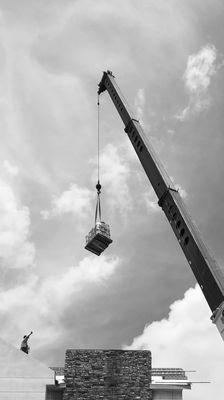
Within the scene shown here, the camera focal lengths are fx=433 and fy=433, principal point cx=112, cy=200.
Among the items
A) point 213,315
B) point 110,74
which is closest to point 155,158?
point 213,315

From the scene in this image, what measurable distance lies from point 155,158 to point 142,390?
11809 millimetres

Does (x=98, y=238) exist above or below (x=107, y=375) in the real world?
above

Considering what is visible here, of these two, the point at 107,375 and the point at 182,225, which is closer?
the point at 182,225

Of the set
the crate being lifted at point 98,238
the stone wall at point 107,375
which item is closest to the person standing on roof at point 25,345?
the stone wall at point 107,375

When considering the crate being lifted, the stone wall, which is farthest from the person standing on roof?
the crate being lifted

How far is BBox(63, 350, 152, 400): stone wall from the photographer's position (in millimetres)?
21391

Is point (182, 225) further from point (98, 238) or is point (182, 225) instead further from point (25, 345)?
point (25, 345)

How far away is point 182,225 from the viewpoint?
14133mm

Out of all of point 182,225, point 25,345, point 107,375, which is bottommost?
point 182,225

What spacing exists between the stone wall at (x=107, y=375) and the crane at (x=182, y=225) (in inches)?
405

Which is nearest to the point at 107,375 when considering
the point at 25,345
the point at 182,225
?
the point at 25,345

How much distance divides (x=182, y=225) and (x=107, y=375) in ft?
37.7

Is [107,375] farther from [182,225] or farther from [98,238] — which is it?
[182,225]

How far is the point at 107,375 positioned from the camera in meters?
21.9
